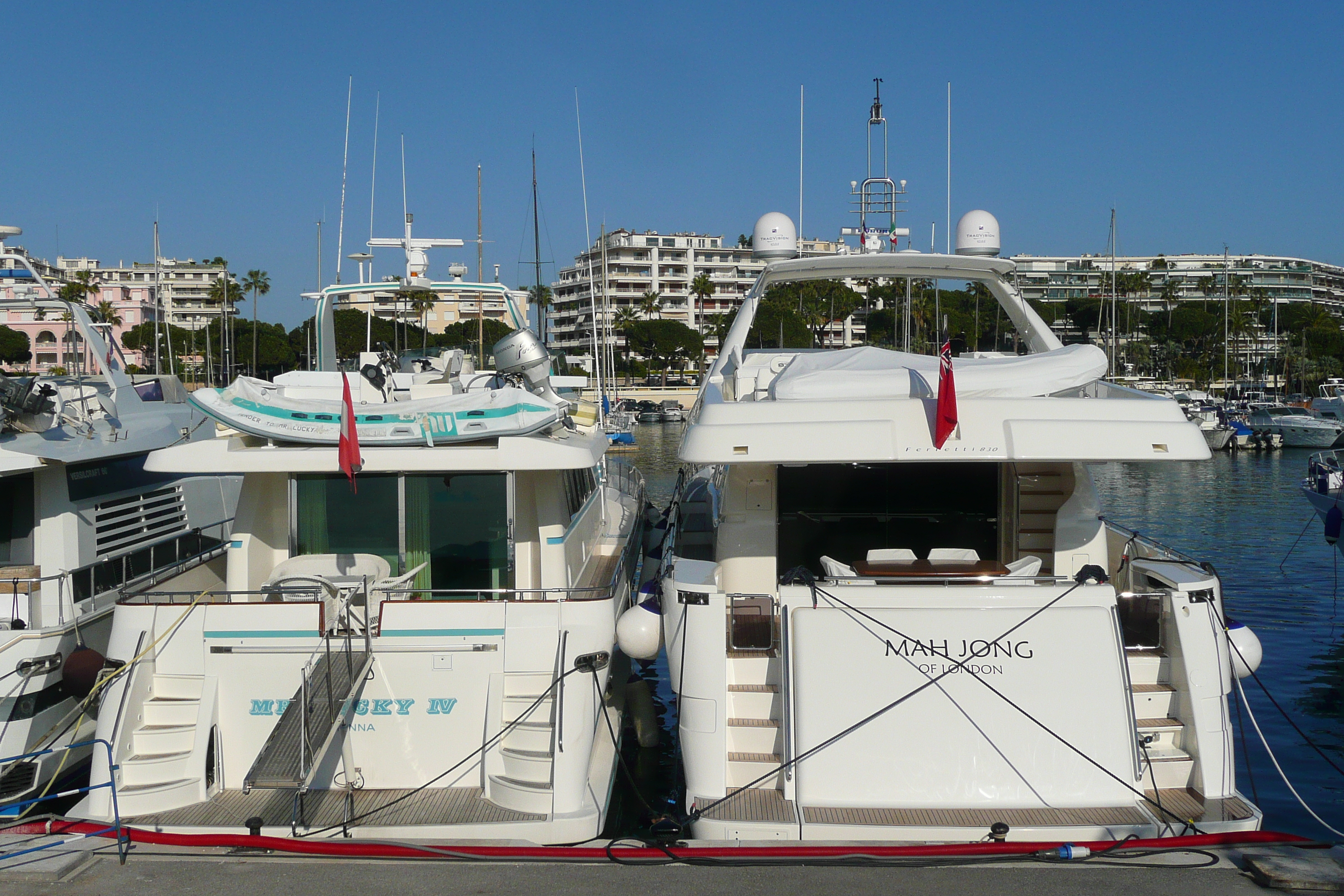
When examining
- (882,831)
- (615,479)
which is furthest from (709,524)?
(882,831)

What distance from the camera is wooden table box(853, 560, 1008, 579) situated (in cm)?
746

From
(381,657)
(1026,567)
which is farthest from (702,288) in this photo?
(381,657)

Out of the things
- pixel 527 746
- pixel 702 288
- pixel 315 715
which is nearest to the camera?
pixel 315 715

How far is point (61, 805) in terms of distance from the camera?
898 centimetres

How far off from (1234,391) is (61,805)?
75307mm

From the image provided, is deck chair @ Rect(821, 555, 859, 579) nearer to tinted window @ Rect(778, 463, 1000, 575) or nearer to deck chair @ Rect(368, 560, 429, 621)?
tinted window @ Rect(778, 463, 1000, 575)

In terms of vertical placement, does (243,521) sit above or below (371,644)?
above

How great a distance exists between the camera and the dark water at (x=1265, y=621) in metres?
9.70

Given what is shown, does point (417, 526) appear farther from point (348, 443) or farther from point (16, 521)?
point (16, 521)

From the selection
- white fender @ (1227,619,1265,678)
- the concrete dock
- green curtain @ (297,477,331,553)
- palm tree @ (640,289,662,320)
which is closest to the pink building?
green curtain @ (297,477,331,553)

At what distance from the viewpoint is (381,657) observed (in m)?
7.33

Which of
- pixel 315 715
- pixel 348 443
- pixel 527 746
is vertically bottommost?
pixel 527 746

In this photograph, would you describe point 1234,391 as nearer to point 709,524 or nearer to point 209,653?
point 709,524

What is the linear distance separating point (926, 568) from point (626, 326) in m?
95.6
